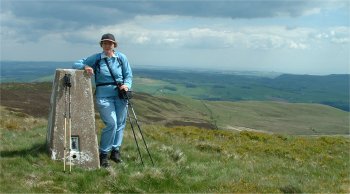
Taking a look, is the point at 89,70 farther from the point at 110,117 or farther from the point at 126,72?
the point at 110,117

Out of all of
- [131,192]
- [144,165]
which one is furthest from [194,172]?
[131,192]

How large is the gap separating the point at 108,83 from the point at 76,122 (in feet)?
4.49

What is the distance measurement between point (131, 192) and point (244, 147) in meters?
10.8

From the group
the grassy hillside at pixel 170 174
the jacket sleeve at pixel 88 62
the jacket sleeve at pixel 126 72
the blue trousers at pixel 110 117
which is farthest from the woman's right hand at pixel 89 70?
the grassy hillside at pixel 170 174

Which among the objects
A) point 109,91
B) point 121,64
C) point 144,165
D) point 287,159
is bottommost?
point 287,159

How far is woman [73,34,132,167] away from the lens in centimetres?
1173

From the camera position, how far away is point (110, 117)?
38.5 feet

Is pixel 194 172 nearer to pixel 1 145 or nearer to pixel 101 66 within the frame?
pixel 101 66

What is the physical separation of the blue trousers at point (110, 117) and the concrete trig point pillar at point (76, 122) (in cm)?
30

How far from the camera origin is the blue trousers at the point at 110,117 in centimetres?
1175

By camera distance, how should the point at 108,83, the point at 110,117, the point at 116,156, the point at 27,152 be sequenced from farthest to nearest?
the point at 116,156 → the point at 27,152 → the point at 108,83 → the point at 110,117

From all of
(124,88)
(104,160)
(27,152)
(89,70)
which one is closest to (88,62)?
(89,70)

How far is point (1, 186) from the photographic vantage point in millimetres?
9328

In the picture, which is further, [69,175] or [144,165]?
[144,165]
